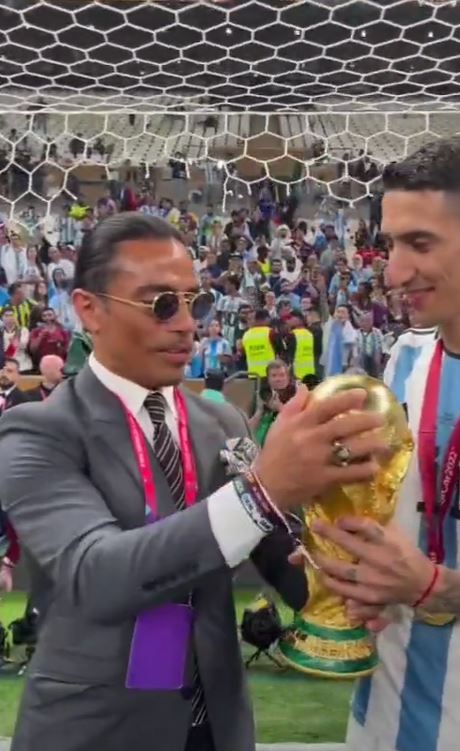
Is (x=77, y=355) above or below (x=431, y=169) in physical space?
below

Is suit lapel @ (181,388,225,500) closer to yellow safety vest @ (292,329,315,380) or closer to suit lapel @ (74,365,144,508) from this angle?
suit lapel @ (74,365,144,508)

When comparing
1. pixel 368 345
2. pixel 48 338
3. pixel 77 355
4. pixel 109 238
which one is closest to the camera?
pixel 109 238

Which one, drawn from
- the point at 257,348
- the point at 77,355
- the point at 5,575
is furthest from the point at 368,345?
the point at 77,355

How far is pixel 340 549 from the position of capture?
1.04 meters

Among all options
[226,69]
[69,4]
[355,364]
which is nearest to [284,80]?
[226,69]

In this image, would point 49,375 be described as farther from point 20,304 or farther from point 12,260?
point 12,260

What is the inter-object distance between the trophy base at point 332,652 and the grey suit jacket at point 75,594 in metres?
0.13

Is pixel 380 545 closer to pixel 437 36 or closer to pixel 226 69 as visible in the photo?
pixel 437 36

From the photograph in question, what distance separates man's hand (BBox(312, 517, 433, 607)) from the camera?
3.20 feet

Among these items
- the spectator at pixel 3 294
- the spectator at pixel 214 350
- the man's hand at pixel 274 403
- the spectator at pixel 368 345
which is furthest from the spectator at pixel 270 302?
the man's hand at pixel 274 403

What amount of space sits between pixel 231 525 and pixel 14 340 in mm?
6573

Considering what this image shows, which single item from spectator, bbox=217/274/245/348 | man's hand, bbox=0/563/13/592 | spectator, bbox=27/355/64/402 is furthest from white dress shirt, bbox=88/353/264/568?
spectator, bbox=217/274/245/348

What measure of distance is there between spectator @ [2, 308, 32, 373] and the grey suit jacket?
5.87m

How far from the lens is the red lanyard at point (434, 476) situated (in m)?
1.25
